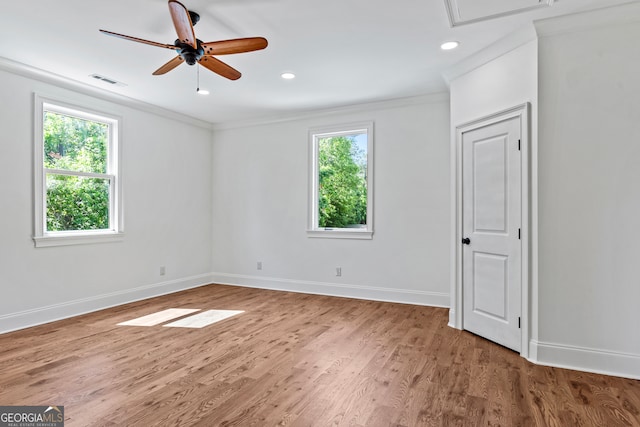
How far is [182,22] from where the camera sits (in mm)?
2338

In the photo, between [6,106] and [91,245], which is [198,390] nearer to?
[91,245]

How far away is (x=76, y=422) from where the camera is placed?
78.3 inches

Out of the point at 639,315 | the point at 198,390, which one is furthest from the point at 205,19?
the point at 639,315

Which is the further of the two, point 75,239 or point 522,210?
point 75,239

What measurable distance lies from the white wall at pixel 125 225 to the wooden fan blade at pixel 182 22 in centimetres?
245

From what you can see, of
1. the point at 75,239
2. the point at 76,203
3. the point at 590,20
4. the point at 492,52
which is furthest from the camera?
the point at 76,203

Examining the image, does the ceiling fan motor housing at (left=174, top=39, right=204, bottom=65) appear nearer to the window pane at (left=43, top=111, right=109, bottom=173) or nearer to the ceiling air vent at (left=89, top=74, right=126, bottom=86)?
the ceiling air vent at (left=89, top=74, right=126, bottom=86)

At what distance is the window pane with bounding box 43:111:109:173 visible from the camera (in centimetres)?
404

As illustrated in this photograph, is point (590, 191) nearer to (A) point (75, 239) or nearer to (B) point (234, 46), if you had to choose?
(B) point (234, 46)

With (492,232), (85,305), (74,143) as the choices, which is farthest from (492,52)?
(85,305)

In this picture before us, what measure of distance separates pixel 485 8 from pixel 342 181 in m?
3.03

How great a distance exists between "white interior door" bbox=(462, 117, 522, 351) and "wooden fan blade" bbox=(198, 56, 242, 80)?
240 centimetres

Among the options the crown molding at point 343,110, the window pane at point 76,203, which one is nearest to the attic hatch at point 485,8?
the crown molding at point 343,110

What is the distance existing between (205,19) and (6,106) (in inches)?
97.6
